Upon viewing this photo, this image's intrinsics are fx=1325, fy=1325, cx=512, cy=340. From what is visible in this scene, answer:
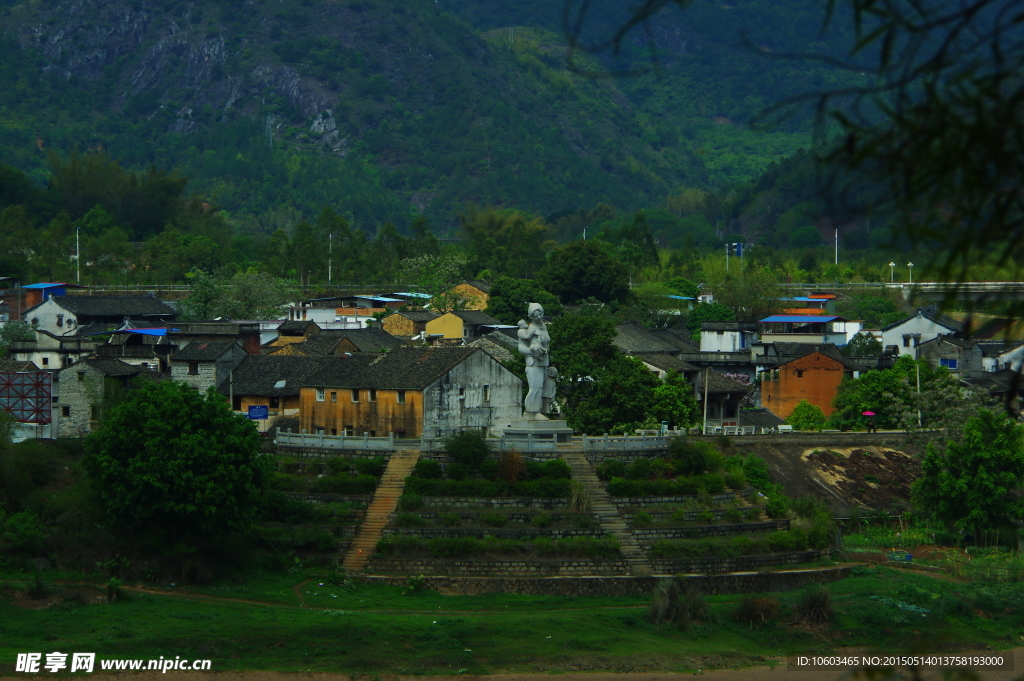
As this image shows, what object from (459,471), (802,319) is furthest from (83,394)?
(802,319)

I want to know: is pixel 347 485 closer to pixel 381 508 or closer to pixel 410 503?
pixel 381 508

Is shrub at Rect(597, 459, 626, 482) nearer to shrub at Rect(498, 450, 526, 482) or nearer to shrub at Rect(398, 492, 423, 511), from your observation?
shrub at Rect(498, 450, 526, 482)

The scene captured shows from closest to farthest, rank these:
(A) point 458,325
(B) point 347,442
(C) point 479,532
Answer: (C) point 479,532
(B) point 347,442
(A) point 458,325

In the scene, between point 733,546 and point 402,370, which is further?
point 402,370

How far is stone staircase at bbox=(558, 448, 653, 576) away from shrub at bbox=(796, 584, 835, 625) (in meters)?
4.65

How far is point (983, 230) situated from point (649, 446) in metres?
37.4

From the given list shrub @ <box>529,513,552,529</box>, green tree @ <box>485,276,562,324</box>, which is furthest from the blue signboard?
green tree @ <box>485,276,562,324</box>

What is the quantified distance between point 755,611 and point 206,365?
2797cm

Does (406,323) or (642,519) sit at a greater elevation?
(406,323)

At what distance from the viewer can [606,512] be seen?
39719 mm

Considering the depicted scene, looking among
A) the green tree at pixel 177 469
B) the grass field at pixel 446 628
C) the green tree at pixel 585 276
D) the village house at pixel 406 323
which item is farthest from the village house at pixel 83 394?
the green tree at pixel 585 276

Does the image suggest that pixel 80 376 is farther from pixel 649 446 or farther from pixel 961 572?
pixel 961 572

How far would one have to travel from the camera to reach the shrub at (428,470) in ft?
133

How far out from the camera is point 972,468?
154ft
